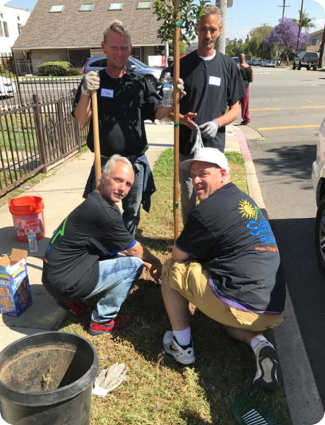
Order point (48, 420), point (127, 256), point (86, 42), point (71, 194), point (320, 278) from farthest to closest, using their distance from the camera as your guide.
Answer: point (86, 42) → point (71, 194) → point (320, 278) → point (127, 256) → point (48, 420)

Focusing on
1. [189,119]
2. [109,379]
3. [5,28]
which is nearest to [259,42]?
[5,28]

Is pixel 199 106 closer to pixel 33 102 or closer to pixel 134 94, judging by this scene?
pixel 134 94

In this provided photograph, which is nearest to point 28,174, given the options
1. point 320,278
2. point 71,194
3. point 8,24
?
point 71,194

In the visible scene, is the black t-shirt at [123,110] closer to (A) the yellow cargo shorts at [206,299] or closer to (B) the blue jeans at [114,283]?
(B) the blue jeans at [114,283]

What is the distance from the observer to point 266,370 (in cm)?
234

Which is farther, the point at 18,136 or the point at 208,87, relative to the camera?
the point at 18,136

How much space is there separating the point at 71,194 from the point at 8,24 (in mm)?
47173

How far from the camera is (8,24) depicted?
4444cm

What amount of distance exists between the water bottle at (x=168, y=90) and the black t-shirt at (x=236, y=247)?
45.5 inches

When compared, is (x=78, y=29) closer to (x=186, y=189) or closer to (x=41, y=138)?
(x=41, y=138)

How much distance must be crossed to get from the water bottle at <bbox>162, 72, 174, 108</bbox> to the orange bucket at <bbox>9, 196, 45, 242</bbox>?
1904 millimetres

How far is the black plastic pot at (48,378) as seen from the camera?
68.9 inches

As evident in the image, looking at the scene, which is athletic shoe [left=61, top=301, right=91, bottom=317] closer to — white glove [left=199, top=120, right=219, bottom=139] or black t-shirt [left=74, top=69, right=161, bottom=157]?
black t-shirt [left=74, top=69, right=161, bottom=157]

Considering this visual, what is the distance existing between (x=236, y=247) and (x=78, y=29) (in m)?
38.9
